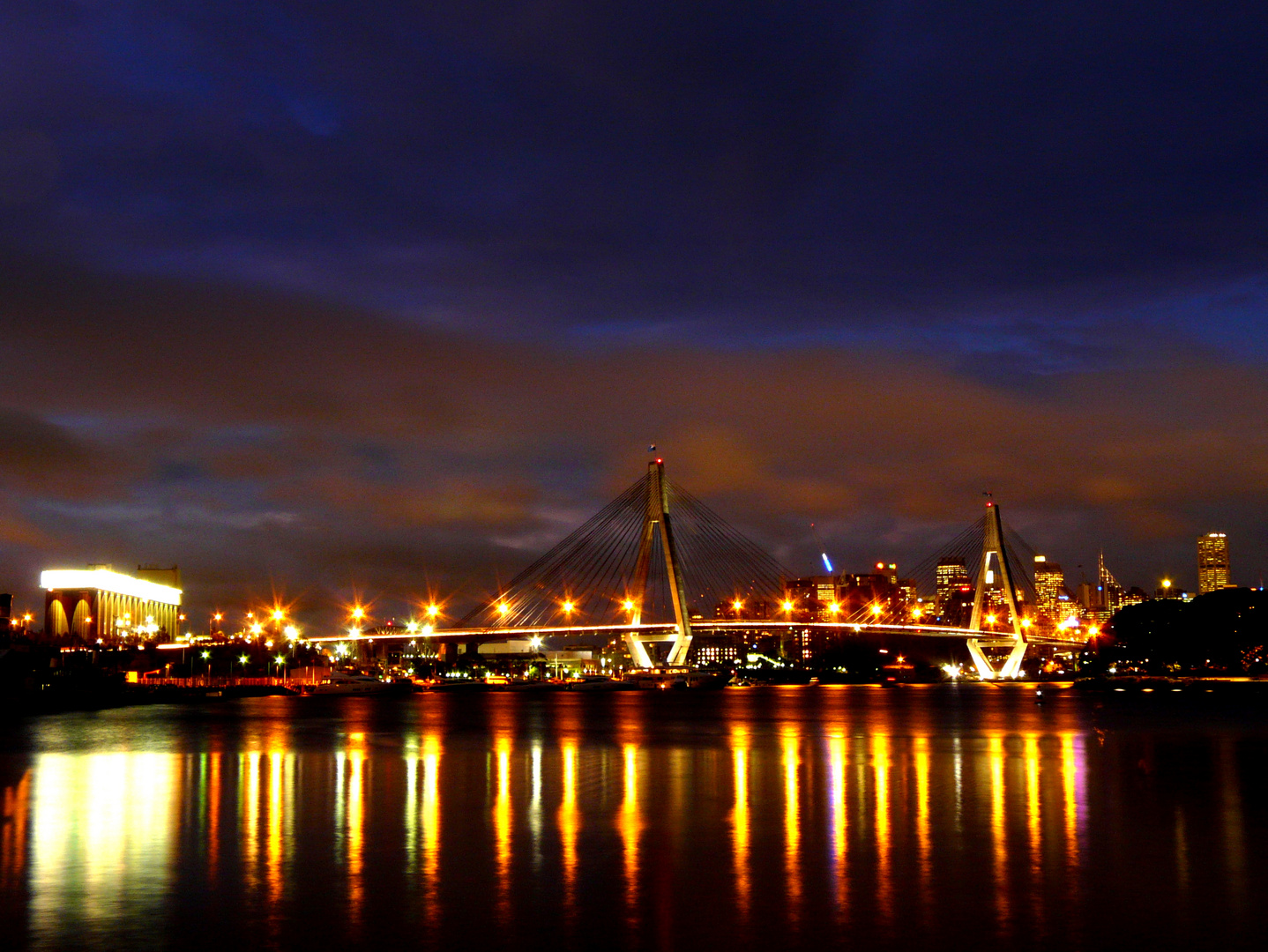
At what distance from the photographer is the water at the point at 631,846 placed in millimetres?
13625

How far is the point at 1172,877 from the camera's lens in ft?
54.0

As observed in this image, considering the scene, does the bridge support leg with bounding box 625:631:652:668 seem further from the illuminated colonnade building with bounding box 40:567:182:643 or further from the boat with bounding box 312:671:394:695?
the illuminated colonnade building with bounding box 40:567:182:643

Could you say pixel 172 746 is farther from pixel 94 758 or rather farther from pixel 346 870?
pixel 346 870

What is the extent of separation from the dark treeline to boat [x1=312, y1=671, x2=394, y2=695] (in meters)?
80.3

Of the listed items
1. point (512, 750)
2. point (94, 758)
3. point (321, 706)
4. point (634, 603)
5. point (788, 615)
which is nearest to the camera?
point (94, 758)

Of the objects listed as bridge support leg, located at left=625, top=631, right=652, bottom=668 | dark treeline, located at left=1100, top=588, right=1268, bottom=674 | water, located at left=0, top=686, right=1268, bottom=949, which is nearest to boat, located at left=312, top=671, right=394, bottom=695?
bridge support leg, located at left=625, top=631, right=652, bottom=668

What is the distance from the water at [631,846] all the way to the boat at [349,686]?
83.2m

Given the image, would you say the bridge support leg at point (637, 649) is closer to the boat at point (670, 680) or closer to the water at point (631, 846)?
the boat at point (670, 680)

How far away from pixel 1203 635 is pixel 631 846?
13310 centimetres

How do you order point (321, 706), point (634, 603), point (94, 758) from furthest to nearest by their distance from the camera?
point (634, 603) < point (321, 706) < point (94, 758)

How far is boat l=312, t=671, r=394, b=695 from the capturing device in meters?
122

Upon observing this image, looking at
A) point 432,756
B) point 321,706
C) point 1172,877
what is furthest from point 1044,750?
point 321,706

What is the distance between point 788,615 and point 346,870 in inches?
5310

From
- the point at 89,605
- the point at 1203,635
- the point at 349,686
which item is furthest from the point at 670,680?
the point at 89,605
